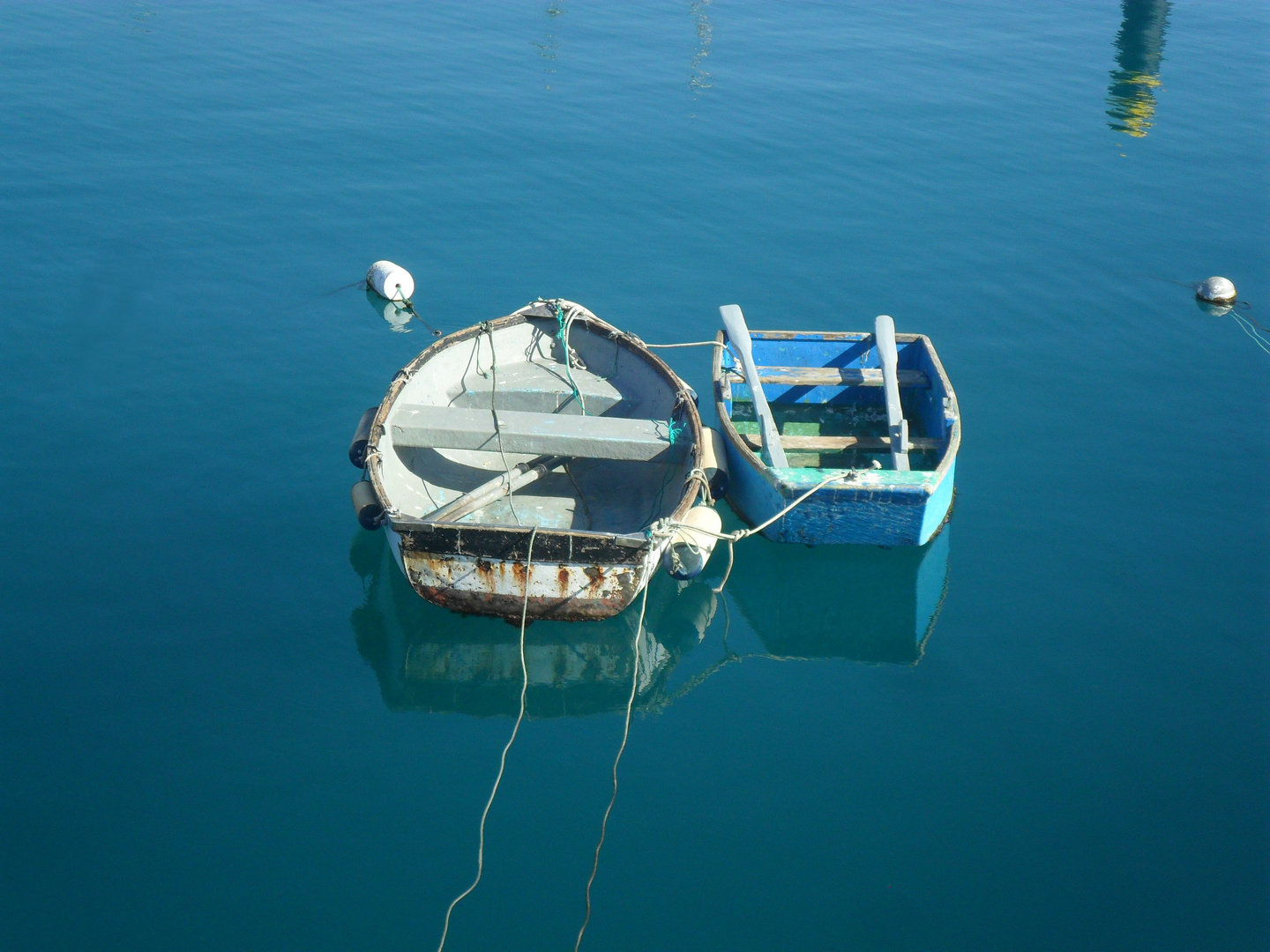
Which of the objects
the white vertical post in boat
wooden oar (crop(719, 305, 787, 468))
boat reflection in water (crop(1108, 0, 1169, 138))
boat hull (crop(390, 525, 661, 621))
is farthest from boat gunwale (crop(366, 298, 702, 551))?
boat reflection in water (crop(1108, 0, 1169, 138))

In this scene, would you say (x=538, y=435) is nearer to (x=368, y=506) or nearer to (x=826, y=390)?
(x=368, y=506)

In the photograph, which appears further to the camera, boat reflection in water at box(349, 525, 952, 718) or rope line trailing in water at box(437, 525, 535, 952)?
boat reflection in water at box(349, 525, 952, 718)

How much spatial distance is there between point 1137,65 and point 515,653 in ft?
76.0

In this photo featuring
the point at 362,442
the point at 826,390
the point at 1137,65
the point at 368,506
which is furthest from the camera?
the point at 1137,65

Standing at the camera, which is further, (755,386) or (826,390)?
(826,390)

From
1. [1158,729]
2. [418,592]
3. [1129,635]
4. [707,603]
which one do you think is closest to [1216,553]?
[1129,635]

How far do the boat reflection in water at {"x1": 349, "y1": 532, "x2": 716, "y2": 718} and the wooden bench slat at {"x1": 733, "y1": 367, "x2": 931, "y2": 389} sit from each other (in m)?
2.90

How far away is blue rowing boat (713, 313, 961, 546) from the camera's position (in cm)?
870

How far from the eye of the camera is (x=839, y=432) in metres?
10.9

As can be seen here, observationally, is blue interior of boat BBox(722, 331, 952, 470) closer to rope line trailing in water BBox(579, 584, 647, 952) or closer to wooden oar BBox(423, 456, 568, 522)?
A: wooden oar BBox(423, 456, 568, 522)

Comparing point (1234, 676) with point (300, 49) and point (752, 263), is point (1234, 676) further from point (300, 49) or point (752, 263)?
point (300, 49)

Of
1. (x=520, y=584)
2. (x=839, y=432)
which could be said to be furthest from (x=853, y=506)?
(x=520, y=584)

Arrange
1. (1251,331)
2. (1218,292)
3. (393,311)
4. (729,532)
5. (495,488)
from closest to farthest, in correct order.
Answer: (495,488) < (729,532) < (1251,331) < (393,311) < (1218,292)

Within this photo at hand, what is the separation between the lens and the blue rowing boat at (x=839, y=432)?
28.6 feet
